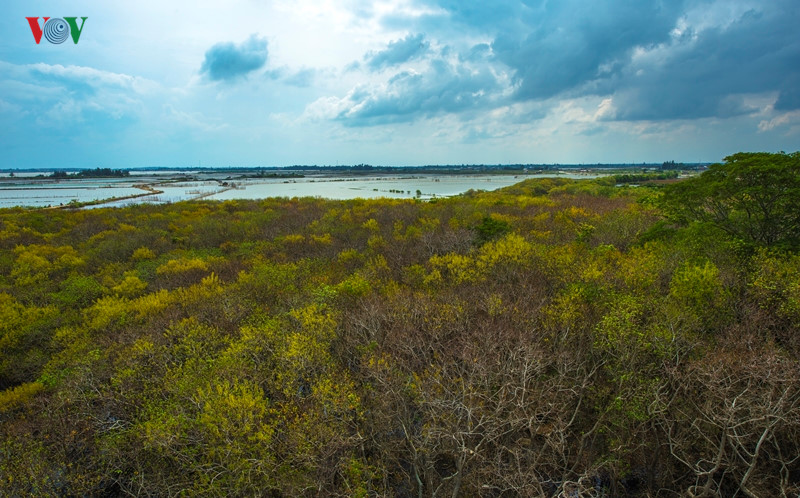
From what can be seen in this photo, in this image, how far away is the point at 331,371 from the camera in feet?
47.7

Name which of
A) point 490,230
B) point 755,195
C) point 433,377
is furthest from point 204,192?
point 755,195

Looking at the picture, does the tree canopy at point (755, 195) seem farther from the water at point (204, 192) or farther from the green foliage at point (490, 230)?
the water at point (204, 192)

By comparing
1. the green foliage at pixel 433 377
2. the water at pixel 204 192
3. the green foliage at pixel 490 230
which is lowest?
the green foliage at pixel 433 377

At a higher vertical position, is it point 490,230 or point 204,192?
point 204,192

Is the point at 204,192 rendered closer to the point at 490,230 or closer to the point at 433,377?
the point at 490,230

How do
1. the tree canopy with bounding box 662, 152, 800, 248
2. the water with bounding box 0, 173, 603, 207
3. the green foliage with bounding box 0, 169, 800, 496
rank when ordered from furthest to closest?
the water with bounding box 0, 173, 603, 207 → the tree canopy with bounding box 662, 152, 800, 248 → the green foliage with bounding box 0, 169, 800, 496

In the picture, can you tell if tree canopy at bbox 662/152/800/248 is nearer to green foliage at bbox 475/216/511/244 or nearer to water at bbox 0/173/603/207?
green foliage at bbox 475/216/511/244

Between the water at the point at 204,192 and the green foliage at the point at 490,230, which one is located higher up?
the water at the point at 204,192

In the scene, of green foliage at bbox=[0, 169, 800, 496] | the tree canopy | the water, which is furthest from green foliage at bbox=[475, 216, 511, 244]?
the water

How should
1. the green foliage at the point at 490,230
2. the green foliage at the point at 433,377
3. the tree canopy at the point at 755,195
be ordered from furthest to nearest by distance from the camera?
the green foliage at the point at 490,230, the tree canopy at the point at 755,195, the green foliage at the point at 433,377

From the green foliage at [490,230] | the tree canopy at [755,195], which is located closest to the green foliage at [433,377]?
the tree canopy at [755,195]

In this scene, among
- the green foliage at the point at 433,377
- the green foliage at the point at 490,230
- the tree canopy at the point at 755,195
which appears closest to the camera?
the green foliage at the point at 433,377

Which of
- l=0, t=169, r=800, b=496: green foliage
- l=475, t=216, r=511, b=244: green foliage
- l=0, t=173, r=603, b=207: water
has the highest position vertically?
l=0, t=173, r=603, b=207: water

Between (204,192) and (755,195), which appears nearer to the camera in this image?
(755,195)
